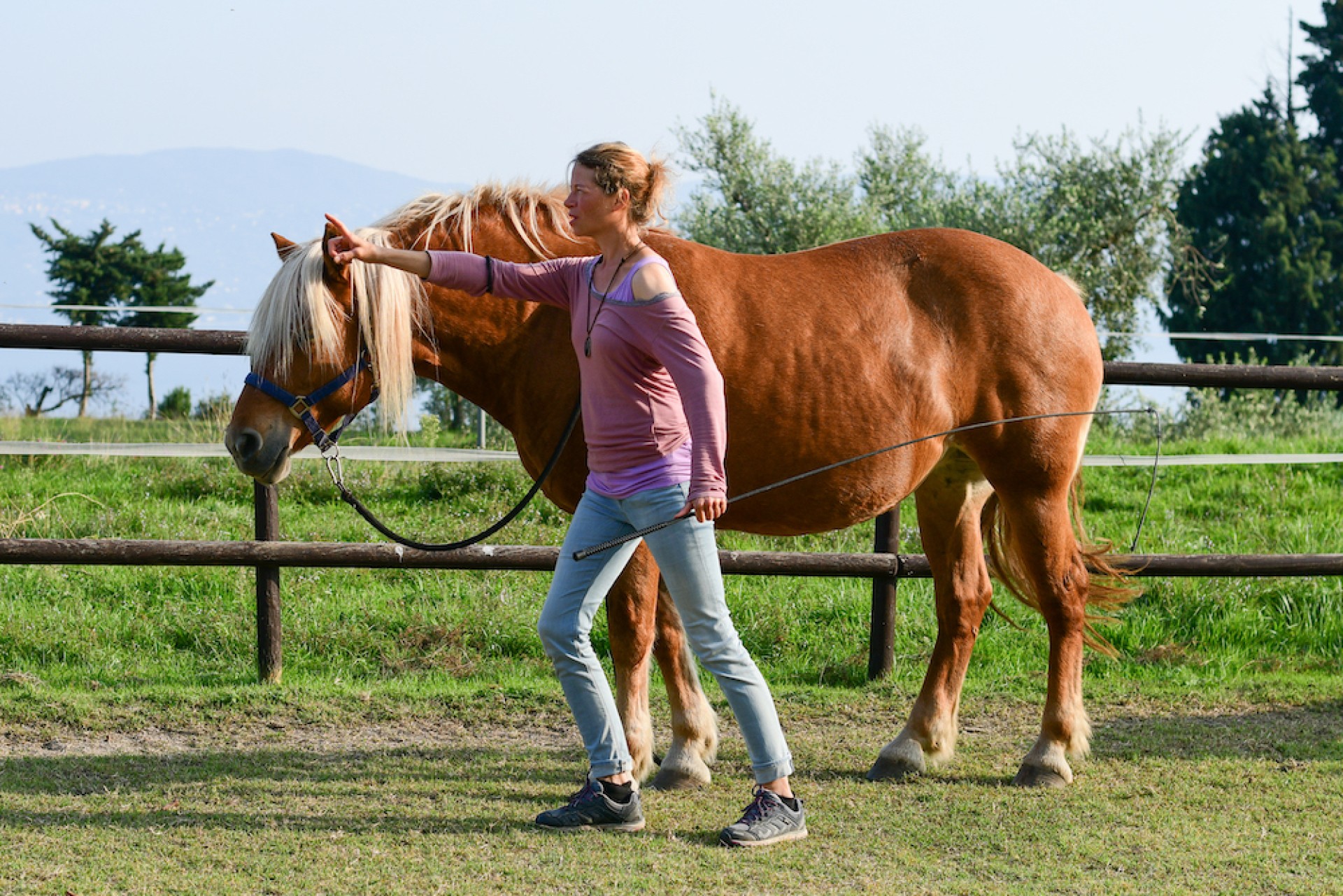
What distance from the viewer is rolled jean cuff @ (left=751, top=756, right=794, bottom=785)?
3.09 m

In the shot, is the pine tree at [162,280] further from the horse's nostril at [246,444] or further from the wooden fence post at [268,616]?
the horse's nostril at [246,444]

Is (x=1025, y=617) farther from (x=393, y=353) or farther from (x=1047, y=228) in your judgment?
(x=1047, y=228)

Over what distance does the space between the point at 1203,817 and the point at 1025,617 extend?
2208 millimetres

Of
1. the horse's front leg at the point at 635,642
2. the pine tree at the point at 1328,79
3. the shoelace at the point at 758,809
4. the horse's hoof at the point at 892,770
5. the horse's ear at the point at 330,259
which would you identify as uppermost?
the pine tree at the point at 1328,79

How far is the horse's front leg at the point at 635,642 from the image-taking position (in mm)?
3521

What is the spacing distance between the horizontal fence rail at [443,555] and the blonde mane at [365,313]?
1.36 meters

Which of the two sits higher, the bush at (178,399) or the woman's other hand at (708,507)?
the bush at (178,399)

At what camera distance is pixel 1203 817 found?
343 centimetres

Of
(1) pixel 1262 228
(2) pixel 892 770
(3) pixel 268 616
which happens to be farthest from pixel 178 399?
(1) pixel 1262 228

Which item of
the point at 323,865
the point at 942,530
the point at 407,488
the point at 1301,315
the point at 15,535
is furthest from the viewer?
the point at 1301,315

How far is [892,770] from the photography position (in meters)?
3.88

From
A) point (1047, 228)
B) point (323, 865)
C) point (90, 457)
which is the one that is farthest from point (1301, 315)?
point (323, 865)

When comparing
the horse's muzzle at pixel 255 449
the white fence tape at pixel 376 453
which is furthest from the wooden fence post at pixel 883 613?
the horse's muzzle at pixel 255 449

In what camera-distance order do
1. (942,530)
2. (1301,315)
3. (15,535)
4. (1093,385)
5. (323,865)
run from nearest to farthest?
(323,865) → (1093,385) → (942,530) → (15,535) → (1301,315)
